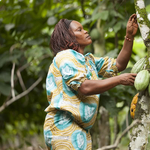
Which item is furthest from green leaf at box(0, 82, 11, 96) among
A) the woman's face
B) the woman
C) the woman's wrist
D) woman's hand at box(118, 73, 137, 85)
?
woman's hand at box(118, 73, 137, 85)

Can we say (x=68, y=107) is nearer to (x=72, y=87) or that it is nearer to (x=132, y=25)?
(x=72, y=87)

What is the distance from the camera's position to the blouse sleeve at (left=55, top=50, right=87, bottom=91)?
140cm

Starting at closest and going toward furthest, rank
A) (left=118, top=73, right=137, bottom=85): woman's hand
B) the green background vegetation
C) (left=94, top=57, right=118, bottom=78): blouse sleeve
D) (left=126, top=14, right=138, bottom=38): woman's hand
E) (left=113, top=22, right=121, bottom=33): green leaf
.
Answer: (left=118, top=73, right=137, bottom=85): woman's hand
(left=126, top=14, right=138, bottom=38): woman's hand
(left=94, top=57, right=118, bottom=78): blouse sleeve
(left=113, top=22, right=121, bottom=33): green leaf
the green background vegetation

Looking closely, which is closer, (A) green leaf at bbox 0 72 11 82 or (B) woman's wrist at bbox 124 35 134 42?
(B) woman's wrist at bbox 124 35 134 42

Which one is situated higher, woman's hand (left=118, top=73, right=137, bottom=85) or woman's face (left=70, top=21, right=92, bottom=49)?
→ woman's face (left=70, top=21, right=92, bottom=49)

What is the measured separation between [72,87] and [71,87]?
0.16ft

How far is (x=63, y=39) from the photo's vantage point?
1657 millimetres

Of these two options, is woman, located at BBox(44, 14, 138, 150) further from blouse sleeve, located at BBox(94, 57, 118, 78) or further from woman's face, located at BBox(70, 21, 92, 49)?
blouse sleeve, located at BBox(94, 57, 118, 78)

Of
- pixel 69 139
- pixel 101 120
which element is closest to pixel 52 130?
pixel 69 139

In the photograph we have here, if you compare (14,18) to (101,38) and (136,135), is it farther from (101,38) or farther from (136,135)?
(136,135)

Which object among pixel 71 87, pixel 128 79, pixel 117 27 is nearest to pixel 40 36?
pixel 117 27

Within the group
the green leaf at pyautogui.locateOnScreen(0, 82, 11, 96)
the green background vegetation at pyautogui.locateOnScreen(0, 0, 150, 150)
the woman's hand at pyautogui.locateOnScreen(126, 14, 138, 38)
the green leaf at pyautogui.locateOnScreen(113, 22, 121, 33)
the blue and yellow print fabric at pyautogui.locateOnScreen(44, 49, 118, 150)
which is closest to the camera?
the blue and yellow print fabric at pyautogui.locateOnScreen(44, 49, 118, 150)

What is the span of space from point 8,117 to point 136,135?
3.55 meters

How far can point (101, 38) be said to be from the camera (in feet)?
9.42
